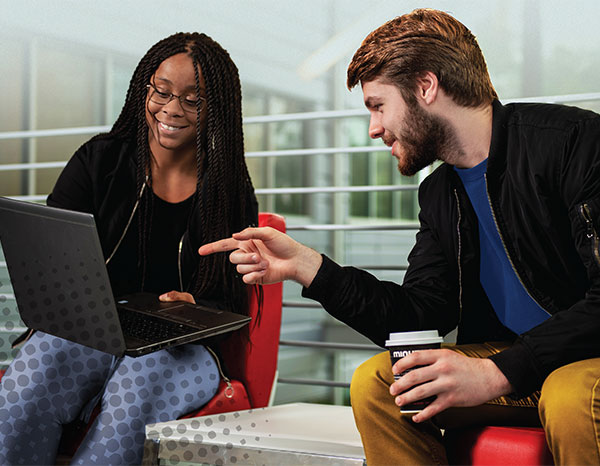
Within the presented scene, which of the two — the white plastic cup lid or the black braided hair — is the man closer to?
the white plastic cup lid

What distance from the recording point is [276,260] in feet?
4.08

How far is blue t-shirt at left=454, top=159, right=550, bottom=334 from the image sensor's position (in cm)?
126

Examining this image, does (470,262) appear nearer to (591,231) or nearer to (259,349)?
(591,231)

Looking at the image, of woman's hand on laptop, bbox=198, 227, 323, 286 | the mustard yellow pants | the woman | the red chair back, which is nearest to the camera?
the mustard yellow pants

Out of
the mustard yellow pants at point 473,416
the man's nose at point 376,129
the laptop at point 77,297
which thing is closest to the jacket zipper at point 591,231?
the mustard yellow pants at point 473,416

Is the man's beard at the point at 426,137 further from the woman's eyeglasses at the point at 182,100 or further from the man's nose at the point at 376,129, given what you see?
the woman's eyeglasses at the point at 182,100

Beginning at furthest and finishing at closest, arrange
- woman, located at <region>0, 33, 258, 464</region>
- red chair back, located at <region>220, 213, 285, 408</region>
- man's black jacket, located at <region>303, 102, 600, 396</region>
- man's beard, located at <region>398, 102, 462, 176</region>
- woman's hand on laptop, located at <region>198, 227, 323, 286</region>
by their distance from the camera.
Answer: red chair back, located at <region>220, 213, 285, 408</region> → woman, located at <region>0, 33, 258, 464</region> → man's beard, located at <region>398, 102, 462, 176</region> → woman's hand on laptop, located at <region>198, 227, 323, 286</region> → man's black jacket, located at <region>303, 102, 600, 396</region>

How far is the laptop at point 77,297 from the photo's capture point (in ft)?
4.05

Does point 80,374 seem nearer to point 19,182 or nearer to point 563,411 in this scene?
point 563,411

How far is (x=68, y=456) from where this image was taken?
4.91ft

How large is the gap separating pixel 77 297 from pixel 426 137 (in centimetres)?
76

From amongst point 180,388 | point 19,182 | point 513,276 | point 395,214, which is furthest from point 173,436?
point 395,214

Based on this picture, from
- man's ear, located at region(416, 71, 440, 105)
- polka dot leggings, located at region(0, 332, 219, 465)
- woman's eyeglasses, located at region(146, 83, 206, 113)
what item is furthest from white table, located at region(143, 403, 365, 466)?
woman's eyeglasses, located at region(146, 83, 206, 113)

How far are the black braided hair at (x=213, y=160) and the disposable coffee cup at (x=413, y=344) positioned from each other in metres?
0.72
